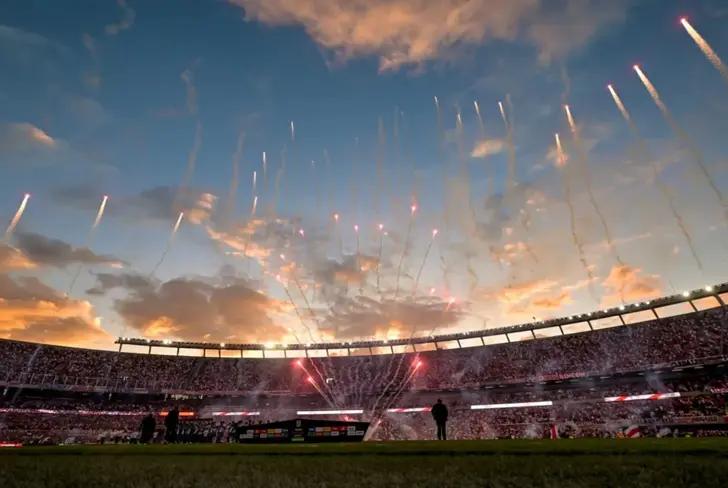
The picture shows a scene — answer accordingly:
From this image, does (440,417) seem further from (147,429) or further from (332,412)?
(332,412)

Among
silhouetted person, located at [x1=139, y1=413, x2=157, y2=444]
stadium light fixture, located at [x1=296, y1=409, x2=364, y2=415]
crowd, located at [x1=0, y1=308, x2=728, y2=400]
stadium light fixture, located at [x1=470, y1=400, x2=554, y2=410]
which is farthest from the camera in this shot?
stadium light fixture, located at [x1=296, y1=409, x2=364, y2=415]

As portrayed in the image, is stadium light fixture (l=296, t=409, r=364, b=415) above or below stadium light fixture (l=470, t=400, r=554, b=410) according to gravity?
above

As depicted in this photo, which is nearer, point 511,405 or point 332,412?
point 511,405

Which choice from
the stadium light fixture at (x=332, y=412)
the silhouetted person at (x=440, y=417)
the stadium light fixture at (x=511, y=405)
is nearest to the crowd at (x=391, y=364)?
the stadium light fixture at (x=511, y=405)

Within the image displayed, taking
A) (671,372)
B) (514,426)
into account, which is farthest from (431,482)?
(671,372)

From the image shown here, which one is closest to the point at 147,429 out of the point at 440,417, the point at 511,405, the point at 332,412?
the point at 440,417

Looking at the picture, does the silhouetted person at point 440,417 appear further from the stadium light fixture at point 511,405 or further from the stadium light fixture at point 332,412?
the stadium light fixture at point 332,412

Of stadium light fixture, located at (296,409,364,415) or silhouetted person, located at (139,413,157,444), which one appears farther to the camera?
stadium light fixture, located at (296,409,364,415)

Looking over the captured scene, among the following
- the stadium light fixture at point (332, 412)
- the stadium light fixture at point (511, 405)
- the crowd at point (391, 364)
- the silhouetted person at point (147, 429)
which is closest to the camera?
the silhouetted person at point (147, 429)

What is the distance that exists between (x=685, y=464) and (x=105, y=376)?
67.9 m

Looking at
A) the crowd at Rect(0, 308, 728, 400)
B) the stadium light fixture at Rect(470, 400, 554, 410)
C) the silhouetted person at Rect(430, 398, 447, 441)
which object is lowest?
the silhouetted person at Rect(430, 398, 447, 441)

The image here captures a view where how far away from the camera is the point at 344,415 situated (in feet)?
194

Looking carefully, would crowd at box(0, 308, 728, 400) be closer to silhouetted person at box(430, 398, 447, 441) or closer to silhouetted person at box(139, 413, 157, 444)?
silhouetted person at box(430, 398, 447, 441)

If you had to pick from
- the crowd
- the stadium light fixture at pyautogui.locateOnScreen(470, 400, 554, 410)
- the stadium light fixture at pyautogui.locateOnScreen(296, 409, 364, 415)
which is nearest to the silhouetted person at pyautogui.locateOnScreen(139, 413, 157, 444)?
the stadium light fixture at pyautogui.locateOnScreen(296, 409, 364, 415)
